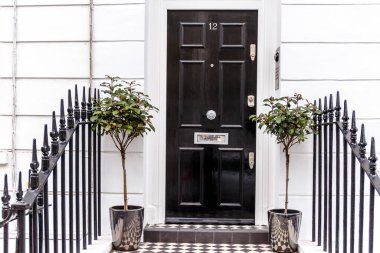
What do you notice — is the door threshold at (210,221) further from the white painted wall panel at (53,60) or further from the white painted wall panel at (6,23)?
the white painted wall panel at (6,23)

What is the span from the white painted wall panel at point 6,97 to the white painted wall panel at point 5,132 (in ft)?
0.23

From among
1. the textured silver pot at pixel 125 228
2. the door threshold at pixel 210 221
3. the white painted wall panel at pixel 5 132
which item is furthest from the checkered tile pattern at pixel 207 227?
the white painted wall panel at pixel 5 132

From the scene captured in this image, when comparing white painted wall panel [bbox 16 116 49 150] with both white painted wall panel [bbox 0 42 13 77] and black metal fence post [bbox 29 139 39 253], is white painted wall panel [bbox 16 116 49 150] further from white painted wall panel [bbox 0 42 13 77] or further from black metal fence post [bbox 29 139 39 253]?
black metal fence post [bbox 29 139 39 253]

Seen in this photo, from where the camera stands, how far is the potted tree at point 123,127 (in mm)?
4176

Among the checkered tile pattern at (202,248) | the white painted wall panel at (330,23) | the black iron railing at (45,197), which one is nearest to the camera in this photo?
the black iron railing at (45,197)

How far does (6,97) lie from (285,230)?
3.01m

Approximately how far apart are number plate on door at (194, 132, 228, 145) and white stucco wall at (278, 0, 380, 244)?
0.74 meters

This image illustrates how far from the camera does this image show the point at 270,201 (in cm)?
489

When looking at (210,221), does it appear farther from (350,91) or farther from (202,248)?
(350,91)

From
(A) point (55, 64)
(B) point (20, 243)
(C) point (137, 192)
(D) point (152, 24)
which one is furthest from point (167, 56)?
(B) point (20, 243)

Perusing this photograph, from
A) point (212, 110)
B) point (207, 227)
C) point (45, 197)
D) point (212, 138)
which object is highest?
point (212, 110)

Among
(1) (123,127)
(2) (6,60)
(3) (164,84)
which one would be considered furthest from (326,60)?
(2) (6,60)

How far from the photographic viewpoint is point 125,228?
4242 mm

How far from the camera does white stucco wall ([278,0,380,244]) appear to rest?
4566mm
